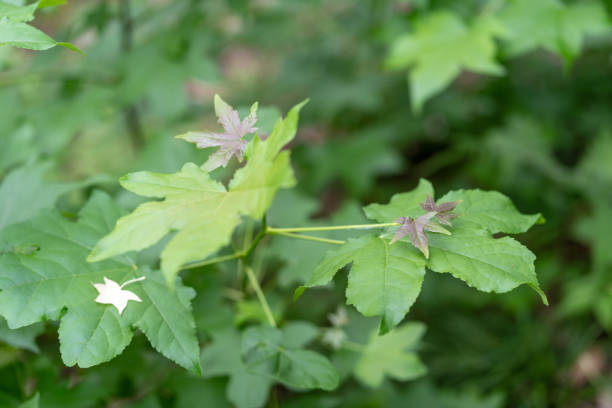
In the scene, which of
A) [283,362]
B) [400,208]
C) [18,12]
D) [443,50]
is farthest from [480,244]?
[443,50]

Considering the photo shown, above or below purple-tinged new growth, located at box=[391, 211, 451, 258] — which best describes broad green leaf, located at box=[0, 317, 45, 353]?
below

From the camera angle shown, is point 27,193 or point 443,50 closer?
point 27,193

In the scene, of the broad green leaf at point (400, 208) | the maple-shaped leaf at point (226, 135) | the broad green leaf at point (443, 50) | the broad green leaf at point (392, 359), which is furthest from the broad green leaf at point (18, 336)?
the broad green leaf at point (443, 50)

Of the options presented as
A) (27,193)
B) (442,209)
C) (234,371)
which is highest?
(442,209)

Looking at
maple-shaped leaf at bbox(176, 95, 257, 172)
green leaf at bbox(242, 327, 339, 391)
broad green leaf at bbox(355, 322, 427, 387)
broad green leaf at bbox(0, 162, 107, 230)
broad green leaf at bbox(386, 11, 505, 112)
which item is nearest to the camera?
maple-shaped leaf at bbox(176, 95, 257, 172)

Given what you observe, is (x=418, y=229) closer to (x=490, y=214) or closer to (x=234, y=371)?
(x=490, y=214)

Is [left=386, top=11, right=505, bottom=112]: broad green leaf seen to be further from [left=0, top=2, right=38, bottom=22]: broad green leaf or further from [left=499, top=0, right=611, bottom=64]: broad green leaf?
[left=0, top=2, right=38, bottom=22]: broad green leaf

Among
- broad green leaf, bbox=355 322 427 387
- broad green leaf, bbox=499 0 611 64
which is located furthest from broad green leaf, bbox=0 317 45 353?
broad green leaf, bbox=499 0 611 64
